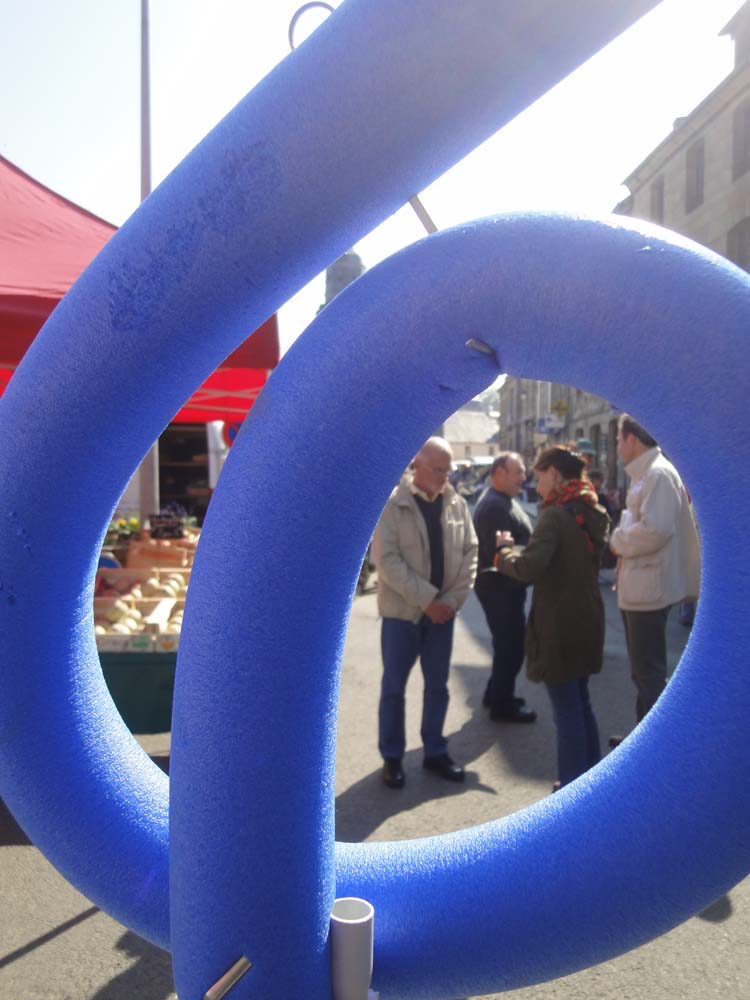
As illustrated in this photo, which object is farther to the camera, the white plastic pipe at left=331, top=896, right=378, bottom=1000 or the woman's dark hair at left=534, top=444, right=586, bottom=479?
the woman's dark hair at left=534, top=444, right=586, bottom=479

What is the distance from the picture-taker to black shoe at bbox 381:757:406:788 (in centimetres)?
377

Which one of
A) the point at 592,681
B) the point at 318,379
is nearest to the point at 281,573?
the point at 318,379

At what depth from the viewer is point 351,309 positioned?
4.18ft

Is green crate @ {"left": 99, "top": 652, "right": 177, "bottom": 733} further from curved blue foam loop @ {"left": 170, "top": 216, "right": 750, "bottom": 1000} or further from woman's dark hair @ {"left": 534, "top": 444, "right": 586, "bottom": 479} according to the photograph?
curved blue foam loop @ {"left": 170, "top": 216, "right": 750, "bottom": 1000}

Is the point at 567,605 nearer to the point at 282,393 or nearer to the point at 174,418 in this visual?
the point at 174,418

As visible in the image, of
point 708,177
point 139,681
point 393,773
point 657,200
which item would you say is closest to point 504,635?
point 393,773

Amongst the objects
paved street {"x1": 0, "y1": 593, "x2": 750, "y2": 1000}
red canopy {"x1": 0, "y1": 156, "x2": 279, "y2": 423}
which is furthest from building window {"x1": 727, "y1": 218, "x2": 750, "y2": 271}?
red canopy {"x1": 0, "y1": 156, "x2": 279, "y2": 423}

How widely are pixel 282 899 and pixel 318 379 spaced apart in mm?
835

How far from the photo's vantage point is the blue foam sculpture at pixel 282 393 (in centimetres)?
117

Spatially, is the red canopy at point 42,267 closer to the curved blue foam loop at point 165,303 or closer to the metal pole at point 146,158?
the curved blue foam loop at point 165,303

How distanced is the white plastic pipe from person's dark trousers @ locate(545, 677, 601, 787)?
6.81 feet

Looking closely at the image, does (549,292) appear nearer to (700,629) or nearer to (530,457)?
(700,629)

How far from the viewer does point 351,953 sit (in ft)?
4.33

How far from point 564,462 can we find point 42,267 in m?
2.70
